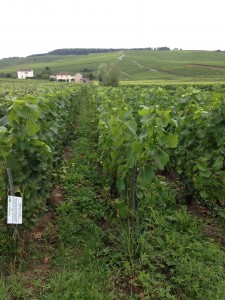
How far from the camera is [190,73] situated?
2906 inches

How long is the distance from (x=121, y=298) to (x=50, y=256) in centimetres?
106

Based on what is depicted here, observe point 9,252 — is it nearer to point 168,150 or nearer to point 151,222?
point 151,222

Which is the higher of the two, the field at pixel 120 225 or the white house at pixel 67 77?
the white house at pixel 67 77

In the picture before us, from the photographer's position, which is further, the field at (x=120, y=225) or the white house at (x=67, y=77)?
the white house at (x=67, y=77)

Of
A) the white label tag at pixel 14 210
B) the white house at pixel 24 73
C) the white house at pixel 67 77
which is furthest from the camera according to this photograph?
the white house at pixel 24 73

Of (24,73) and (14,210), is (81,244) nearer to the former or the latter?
(14,210)

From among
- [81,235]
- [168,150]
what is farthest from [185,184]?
[81,235]

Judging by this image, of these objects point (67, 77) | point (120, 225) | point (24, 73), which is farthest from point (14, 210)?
point (24, 73)

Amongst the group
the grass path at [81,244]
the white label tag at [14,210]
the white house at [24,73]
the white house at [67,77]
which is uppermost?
the white house at [24,73]

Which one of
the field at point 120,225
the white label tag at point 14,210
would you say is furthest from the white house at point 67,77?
the white label tag at point 14,210

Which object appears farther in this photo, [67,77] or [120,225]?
[67,77]

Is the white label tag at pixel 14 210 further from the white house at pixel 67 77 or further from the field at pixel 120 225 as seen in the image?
the white house at pixel 67 77

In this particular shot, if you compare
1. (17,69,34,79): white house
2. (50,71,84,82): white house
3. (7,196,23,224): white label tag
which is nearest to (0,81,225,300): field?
(7,196,23,224): white label tag

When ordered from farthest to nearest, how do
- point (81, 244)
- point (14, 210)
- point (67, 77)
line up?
point (67, 77) → point (81, 244) → point (14, 210)
